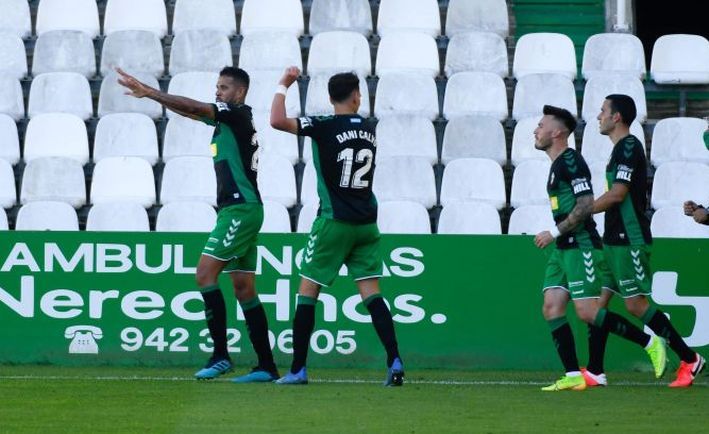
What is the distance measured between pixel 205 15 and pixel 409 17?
2.10 metres

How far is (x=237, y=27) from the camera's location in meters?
15.0

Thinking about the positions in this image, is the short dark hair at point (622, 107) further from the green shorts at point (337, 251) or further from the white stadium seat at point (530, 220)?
the white stadium seat at point (530, 220)

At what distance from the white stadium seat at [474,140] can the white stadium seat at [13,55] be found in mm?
4287

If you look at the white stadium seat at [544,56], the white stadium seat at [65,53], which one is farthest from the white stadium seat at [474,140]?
the white stadium seat at [65,53]

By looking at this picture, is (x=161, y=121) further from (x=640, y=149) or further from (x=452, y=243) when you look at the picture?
(x=640, y=149)

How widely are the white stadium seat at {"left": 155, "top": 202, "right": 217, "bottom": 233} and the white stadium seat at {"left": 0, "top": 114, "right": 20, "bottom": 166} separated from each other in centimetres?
181

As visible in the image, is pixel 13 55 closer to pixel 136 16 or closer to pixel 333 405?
pixel 136 16

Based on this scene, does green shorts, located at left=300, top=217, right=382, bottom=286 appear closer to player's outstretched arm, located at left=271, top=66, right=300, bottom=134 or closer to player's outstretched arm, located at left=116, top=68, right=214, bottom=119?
player's outstretched arm, located at left=271, top=66, right=300, bottom=134

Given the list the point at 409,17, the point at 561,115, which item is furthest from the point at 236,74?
the point at 409,17

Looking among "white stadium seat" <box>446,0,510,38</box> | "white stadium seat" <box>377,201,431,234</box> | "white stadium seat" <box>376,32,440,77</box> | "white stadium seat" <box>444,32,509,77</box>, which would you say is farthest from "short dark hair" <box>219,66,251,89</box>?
"white stadium seat" <box>446,0,510,38</box>

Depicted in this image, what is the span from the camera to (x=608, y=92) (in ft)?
44.0

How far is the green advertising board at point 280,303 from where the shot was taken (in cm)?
1060

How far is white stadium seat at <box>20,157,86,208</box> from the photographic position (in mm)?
12430

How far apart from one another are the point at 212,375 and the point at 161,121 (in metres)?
5.08
